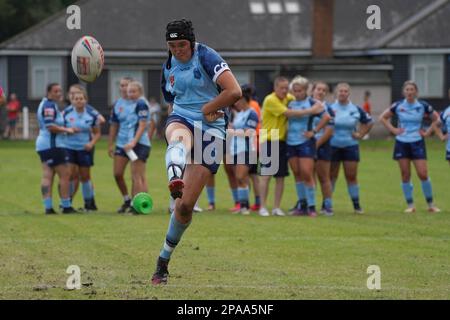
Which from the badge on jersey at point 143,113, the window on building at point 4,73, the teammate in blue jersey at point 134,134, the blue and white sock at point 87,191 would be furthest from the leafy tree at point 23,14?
the badge on jersey at point 143,113

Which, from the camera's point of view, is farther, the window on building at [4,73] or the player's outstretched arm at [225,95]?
the window on building at [4,73]

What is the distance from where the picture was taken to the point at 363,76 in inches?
2063

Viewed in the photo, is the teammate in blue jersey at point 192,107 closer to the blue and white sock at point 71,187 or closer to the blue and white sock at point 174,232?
the blue and white sock at point 174,232

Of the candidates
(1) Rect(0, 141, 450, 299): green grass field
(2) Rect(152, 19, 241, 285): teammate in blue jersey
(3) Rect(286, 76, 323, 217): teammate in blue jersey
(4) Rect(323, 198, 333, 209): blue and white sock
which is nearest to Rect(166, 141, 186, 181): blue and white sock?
(2) Rect(152, 19, 241, 285): teammate in blue jersey

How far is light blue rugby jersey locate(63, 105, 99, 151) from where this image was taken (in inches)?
737

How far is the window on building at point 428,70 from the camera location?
53.7m

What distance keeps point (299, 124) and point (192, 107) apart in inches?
314

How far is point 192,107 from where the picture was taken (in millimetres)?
10039

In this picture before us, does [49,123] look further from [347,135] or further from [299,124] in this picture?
[347,135]

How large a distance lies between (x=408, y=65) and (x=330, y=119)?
3656cm

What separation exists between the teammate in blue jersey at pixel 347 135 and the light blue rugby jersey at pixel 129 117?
3309 mm

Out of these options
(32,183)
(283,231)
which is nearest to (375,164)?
(32,183)

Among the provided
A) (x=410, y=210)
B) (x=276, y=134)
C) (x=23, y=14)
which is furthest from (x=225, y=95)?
(x=23, y=14)
